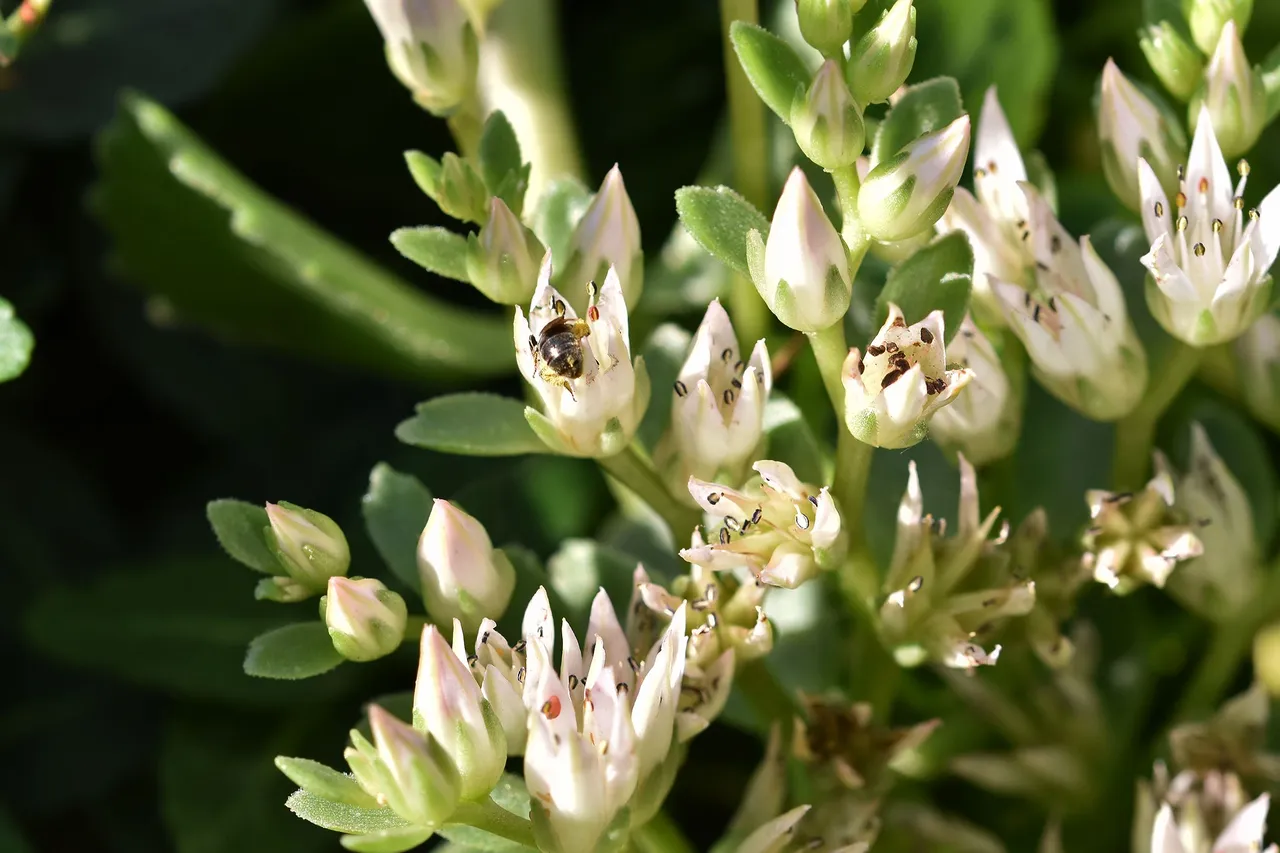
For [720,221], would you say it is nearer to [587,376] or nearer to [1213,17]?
[587,376]

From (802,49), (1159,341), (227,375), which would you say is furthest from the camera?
(227,375)

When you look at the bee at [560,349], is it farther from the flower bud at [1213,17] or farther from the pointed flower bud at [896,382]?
the flower bud at [1213,17]

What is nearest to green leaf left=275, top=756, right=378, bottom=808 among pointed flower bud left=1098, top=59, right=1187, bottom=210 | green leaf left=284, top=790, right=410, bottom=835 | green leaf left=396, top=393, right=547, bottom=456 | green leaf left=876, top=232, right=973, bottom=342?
green leaf left=284, top=790, right=410, bottom=835

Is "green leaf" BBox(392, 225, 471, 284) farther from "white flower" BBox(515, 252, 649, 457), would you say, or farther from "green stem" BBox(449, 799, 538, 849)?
"green stem" BBox(449, 799, 538, 849)

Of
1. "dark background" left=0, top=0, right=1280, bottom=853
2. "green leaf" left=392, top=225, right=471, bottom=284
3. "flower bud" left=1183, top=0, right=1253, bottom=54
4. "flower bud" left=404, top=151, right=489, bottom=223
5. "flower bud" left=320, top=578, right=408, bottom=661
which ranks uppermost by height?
"flower bud" left=404, top=151, right=489, bottom=223

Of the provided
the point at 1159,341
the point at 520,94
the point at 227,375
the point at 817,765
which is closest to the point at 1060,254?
the point at 1159,341

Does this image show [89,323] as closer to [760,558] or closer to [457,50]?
[457,50]
